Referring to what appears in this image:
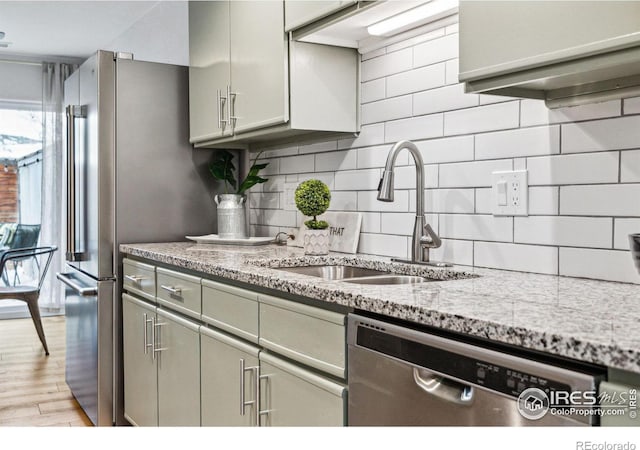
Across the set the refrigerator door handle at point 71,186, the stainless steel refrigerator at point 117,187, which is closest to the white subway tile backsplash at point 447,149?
the stainless steel refrigerator at point 117,187

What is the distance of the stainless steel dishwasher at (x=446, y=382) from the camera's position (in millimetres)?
953

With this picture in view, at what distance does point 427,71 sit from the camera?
214cm

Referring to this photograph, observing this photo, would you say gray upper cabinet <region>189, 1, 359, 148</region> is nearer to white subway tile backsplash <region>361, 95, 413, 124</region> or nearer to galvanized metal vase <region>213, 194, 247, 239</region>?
white subway tile backsplash <region>361, 95, 413, 124</region>

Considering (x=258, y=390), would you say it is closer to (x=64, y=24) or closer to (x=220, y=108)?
(x=220, y=108)

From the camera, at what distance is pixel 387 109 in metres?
2.33

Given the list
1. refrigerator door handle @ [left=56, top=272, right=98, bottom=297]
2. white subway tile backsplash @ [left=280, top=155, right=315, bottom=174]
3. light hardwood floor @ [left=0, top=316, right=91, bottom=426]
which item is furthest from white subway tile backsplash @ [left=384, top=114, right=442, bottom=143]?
light hardwood floor @ [left=0, top=316, right=91, bottom=426]

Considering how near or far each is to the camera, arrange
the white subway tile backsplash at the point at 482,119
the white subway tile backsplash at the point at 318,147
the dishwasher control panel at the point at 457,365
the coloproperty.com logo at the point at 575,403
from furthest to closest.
Answer: the white subway tile backsplash at the point at 318,147 < the white subway tile backsplash at the point at 482,119 < the dishwasher control panel at the point at 457,365 < the coloproperty.com logo at the point at 575,403

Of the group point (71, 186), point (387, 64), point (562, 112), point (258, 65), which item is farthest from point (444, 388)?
point (71, 186)

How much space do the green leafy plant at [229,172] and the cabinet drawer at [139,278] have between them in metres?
0.62

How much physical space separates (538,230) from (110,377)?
2.17 m

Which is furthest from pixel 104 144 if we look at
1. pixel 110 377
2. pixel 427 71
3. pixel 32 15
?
pixel 32 15

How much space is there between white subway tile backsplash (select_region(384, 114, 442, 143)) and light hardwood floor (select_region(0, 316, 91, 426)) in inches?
83.5

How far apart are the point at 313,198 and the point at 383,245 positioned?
0.31 m

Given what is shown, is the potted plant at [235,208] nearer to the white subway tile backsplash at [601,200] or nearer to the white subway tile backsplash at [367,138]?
the white subway tile backsplash at [367,138]
